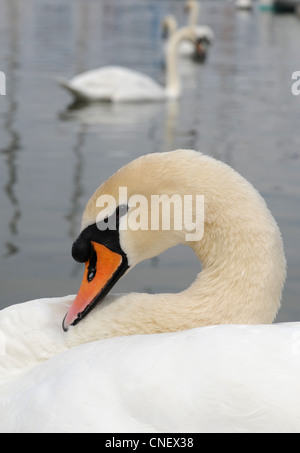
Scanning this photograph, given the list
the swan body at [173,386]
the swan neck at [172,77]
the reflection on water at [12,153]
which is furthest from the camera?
the swan neck at [172,77]

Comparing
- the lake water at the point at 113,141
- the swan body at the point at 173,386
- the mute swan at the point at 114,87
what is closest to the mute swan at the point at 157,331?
the swan body at the point at 173,386

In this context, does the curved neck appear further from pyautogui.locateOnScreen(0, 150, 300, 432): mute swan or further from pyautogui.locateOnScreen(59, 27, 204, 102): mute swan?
pyautogui.locateOnScreen(59, 27, 204, 102): mute swan

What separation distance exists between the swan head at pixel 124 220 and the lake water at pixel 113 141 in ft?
6.07

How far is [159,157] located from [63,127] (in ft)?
21.4

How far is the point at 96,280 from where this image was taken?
2633 millimetres

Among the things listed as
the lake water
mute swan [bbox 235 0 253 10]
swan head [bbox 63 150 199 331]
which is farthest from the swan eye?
mute swan [bbox 235 0 253 10]

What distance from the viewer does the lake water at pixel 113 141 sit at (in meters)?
4.95

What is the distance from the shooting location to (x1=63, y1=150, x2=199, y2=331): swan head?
2.58 meters

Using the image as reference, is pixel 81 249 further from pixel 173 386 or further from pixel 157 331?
pixel 173 386

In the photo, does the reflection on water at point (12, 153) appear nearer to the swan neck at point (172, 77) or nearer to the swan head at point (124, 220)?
the swan neck at point (172, 77)

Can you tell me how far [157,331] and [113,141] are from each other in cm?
584

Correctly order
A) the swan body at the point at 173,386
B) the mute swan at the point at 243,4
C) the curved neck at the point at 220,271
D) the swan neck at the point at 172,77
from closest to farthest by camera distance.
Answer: the swan body at the point at 173,386, the curved neck at the point at 220,271, the swan neck at the point at 172,77, the mute swan at the point at 243,4

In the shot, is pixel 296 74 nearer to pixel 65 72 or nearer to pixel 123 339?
Result: pixel 65 72

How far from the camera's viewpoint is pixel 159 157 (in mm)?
2621
